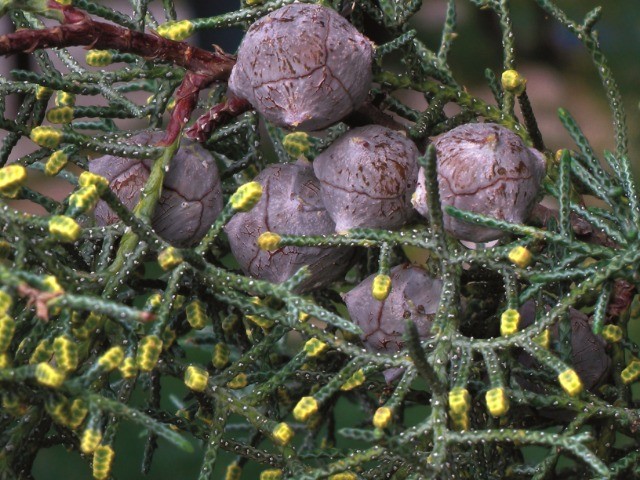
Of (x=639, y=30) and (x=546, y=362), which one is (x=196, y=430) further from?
(x=639, y=30)

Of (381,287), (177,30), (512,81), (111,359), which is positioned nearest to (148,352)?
(111,359)

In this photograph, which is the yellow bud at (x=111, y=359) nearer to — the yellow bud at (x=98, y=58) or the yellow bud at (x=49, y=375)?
the yellow bud at (x=49, y=375)

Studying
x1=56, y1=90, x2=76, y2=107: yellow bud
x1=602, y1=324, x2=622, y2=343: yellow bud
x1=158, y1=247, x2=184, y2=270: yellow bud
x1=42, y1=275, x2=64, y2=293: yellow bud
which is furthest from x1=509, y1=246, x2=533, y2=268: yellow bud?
x1=56, y1=90, x2=76, y2=107: yellow bud

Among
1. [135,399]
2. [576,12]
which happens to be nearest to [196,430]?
[135,399]

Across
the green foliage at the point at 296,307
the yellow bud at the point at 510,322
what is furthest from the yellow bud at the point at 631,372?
the yellow bud at the point at 510,322

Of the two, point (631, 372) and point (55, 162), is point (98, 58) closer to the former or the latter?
point (55, 162)
